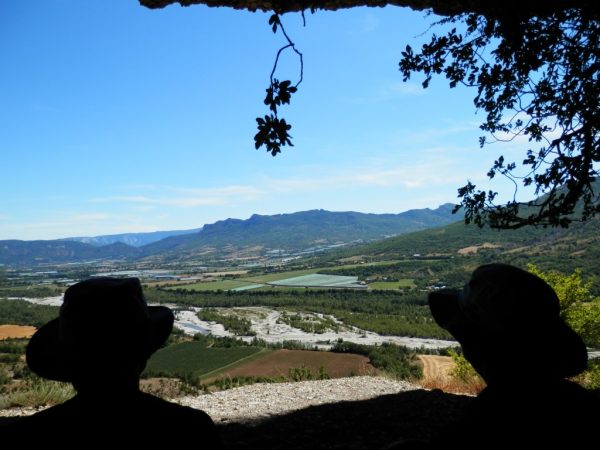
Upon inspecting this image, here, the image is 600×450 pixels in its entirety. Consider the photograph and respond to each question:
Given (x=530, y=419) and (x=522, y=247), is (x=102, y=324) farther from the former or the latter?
(x=522, y=247)

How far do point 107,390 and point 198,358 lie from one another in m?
56.0

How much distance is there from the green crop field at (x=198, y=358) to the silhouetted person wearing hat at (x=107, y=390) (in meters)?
46.2

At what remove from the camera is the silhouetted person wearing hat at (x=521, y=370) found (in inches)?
44.5

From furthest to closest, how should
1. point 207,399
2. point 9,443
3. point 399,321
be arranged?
1. point 399,321
2. point 207,399
3. point 9,443

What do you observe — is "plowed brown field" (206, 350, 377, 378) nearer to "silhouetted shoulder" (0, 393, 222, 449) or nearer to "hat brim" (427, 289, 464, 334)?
"hat brim" (427, 289, 464, 334)

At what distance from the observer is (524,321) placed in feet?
3.97

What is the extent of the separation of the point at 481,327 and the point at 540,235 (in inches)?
6580

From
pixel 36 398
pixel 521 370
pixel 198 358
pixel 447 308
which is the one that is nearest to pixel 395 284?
pixel 198 358

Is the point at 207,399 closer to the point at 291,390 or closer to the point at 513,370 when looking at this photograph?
the point at 291,390

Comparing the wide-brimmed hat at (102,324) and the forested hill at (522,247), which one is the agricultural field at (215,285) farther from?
the wide-brimmed hat at (102,324)

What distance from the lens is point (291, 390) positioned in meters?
10.3

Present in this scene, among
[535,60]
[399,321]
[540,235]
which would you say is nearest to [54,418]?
[535,60]

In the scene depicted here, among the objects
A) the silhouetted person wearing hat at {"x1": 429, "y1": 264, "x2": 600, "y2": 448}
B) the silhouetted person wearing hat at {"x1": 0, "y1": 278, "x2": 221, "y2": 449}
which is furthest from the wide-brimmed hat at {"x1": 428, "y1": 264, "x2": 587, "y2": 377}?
the silhouetted person wearing hat at {"x1": 0, "y1": 278, "x2": 221, "y2": 449}

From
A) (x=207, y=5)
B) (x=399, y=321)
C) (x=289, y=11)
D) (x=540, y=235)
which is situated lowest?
(x=399, y=321)
